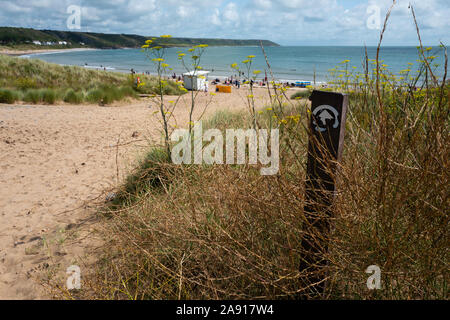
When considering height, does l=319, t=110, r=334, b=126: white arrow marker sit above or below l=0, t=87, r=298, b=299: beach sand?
above

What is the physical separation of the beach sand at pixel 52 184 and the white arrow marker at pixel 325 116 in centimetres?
179

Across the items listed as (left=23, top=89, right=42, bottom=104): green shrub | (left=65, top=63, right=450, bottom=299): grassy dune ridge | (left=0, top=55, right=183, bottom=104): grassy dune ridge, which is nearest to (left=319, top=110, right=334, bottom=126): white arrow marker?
(left=65, top=63, right=450, bottom=299): grassy dune ridge

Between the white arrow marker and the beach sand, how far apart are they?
5.86ft

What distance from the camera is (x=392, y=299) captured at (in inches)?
64.6

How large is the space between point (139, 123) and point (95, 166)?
3673 millimetres

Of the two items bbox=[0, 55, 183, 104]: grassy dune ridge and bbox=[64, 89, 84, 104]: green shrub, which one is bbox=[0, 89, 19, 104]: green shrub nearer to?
bbox=[0, 55, 183, 104]: grassy dune ridge

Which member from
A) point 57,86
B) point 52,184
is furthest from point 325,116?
point 57,86

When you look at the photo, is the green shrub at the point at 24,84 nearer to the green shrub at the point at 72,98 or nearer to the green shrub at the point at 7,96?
the green shrub at the point at 7,96

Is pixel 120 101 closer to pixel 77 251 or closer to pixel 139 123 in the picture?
pixel 139 123

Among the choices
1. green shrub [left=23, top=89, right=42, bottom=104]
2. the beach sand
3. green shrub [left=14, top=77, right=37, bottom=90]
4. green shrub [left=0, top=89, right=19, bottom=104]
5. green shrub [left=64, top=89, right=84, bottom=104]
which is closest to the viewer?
the beach sand

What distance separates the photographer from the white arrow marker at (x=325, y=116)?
170 cm

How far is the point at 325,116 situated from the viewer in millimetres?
1723

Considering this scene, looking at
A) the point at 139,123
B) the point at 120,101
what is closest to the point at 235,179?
the point at 139,123

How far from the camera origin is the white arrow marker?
1.70 meters
